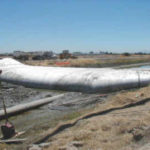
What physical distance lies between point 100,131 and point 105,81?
10262 mm

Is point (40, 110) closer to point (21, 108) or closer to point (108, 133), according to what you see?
point (21, 108)

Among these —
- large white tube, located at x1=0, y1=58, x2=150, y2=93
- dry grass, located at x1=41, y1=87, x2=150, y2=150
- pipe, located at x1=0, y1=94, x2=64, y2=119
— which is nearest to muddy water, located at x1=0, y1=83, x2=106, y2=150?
pipe, located at x1=0, y1=94, x2=64, y2=119

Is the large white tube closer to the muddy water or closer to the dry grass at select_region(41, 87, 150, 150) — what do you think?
the muddy water

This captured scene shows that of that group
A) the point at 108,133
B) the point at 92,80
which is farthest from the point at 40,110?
the point at 108,133

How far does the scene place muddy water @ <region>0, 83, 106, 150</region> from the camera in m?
9.74

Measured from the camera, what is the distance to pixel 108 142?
6492mm

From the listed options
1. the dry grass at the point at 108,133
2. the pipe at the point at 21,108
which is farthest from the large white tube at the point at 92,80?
the dry grass at the point at 108,133

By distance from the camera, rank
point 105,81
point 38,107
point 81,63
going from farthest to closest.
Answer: point 81,63
point 105,81
point 38,107

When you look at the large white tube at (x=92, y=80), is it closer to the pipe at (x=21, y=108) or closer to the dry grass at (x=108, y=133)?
the pipe at (x=21, y=108)

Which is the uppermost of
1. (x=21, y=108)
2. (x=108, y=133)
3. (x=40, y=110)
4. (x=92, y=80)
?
(x=92, y=80)

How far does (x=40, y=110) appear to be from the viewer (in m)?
14.3

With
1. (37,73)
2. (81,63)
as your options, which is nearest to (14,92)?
(37,73)

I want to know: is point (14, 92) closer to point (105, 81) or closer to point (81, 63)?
point (105, 81)

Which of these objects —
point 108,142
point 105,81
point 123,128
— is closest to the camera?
point 108,142
